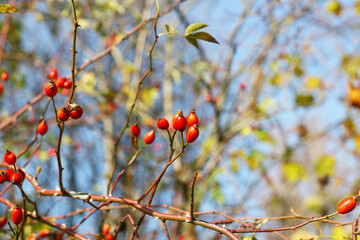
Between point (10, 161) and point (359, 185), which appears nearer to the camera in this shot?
point (10, 161)

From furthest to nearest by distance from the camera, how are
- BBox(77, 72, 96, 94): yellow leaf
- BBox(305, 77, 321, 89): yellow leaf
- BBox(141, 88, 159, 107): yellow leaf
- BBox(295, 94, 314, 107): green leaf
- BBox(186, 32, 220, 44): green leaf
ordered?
BBox(141, 88, 159, 107): yellow leaf < BBox(305, 77, 321, 89): yellow leaf < BBox(77, 72, 96, 94): yellow leaf < BBox(295, 94, 314, 107): green leaf < BBox(186, 32, 220, 44): green leaf

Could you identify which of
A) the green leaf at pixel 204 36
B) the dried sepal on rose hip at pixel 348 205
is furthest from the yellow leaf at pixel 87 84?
the dried sepal on rose hip at pixel 348 205

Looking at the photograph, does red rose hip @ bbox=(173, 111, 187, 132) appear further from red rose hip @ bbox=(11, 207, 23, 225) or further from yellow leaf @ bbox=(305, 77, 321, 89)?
yellow leaf @ bbox=(305, 77, 321, 89)

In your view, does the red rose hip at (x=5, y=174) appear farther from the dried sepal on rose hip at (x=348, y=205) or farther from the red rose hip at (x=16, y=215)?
the dried sepal on rose hip at (x=348, y=205)

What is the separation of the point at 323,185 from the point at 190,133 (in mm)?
5193

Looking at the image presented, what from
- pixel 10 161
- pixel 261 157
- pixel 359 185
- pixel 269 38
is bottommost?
pixel 10 161

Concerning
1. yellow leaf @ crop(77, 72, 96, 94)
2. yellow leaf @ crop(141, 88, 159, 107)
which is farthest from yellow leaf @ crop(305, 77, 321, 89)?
yellow leaf @ crop(77, 72, 96, 94)

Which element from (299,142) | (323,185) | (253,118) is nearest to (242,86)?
(253,118)

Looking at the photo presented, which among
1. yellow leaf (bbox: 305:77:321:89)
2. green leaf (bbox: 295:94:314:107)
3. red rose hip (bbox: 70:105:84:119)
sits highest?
yellow leaf (bbox: 305:77:321:89)

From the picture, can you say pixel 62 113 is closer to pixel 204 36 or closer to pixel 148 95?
pixel 204 36

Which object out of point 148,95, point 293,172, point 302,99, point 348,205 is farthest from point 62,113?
point 293,172

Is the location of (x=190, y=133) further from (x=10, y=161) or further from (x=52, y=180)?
(x=52, y=180)

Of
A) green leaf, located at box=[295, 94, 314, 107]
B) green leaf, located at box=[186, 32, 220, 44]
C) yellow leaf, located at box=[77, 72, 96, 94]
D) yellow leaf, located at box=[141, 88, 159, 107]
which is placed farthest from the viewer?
yellow leaf, located at box=[141, 88, 159, 107]

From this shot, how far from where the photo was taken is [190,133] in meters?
0.84
